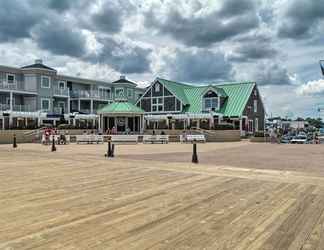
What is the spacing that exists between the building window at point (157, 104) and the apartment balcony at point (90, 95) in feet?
30.3

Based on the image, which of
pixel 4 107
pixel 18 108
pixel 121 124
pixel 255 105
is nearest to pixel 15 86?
pixel 18 108

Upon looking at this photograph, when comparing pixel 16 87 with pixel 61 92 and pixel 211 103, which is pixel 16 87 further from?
pixel 211 103

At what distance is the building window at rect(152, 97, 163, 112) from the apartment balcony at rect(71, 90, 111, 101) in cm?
924

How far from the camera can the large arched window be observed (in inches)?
1790

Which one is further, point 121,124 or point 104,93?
point 104,93

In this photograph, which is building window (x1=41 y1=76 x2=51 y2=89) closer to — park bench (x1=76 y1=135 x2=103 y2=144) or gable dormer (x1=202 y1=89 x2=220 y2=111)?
park bench (x1=76 y1=135 x2=103 y2=144)

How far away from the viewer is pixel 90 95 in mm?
52719

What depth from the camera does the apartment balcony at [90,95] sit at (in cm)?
5136

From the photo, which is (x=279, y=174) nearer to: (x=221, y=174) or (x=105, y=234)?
(x=221, y=174)

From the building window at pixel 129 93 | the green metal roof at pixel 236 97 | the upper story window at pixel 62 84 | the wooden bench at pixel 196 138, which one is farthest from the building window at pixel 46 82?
the green metal roof at pixel 236 97

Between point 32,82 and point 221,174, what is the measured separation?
129 feet

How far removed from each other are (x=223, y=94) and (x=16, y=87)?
26940mm

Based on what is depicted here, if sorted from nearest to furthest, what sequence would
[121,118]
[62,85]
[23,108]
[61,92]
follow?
1. [121,118]
2. [23,108]
3. [61,92]
4. [62,85]

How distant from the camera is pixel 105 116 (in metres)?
42.4
